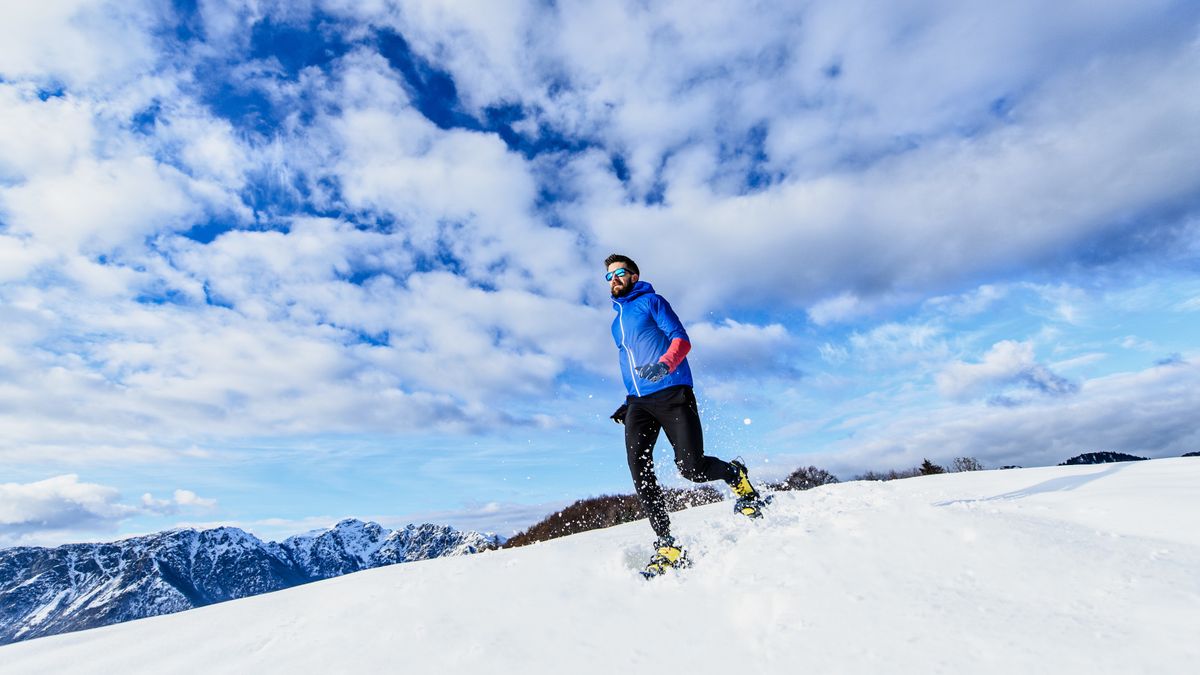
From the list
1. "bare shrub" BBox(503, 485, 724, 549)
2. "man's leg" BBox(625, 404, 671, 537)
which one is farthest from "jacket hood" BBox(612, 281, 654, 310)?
"bare shrub" BBox(503, 485, 724, 549)

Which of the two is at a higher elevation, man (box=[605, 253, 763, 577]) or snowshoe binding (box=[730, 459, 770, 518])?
man (box=[605, 253, 763, 577])

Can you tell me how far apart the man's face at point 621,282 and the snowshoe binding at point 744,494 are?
1.70 meters

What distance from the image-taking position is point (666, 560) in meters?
3.95

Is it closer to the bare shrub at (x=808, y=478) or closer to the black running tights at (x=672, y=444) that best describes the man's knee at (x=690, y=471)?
Result: the black running tights at (x=672, y=444)

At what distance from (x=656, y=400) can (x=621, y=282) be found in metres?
1.11

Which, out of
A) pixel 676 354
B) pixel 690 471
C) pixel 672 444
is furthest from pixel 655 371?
pixel 690 471

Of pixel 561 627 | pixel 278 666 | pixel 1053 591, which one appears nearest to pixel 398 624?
pixel 278 666

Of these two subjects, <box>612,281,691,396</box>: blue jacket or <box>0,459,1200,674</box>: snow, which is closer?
<box>0,459,1200,674</box>: snow

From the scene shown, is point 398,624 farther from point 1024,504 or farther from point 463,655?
point 1024,504

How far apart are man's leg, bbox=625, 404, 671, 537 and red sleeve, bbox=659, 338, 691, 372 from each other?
1.48ft

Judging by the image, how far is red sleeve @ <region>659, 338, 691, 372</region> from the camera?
15.1 feet

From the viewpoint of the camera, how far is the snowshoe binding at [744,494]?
4648 mm

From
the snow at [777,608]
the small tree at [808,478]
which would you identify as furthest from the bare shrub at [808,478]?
the snow at [777,608]

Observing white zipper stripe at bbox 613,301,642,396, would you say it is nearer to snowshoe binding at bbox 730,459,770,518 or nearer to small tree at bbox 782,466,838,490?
snowshoe binding at bbox 730,459,770,518
